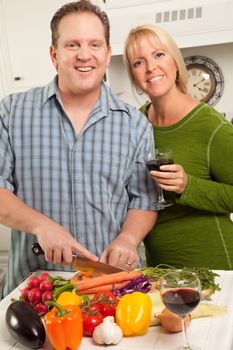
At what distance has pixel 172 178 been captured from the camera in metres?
1.53

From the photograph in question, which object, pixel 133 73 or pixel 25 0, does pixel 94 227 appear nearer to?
pixel 133 73

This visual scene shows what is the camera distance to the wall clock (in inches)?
121

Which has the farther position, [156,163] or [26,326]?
[156,163]

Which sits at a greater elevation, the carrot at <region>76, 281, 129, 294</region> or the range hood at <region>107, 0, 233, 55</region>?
the range hood at <region>107, 0, 233, 55</region>

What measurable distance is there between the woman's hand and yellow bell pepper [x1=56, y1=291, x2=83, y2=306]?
51 centimetres

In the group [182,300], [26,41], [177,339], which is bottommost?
[177,339]

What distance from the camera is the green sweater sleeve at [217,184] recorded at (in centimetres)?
159

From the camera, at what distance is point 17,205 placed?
1.43 m

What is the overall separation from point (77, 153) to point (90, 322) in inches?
23.5

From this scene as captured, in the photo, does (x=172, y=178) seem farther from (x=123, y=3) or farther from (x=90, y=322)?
(x=123, y=3)

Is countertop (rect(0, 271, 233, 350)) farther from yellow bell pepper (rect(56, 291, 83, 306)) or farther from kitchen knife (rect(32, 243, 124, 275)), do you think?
kitchen knife (rect(32, 243, 124, 275))

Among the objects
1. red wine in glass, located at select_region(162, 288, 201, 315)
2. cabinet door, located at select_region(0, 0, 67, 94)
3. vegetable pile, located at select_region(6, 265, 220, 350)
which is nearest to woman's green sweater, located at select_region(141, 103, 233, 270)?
vegetable pile, located at select_region(6, 265, 220, 350)

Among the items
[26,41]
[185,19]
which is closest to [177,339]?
[185,19]

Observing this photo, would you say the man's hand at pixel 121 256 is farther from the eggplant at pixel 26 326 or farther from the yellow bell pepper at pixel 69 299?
the eggplant at pixel 26 326
